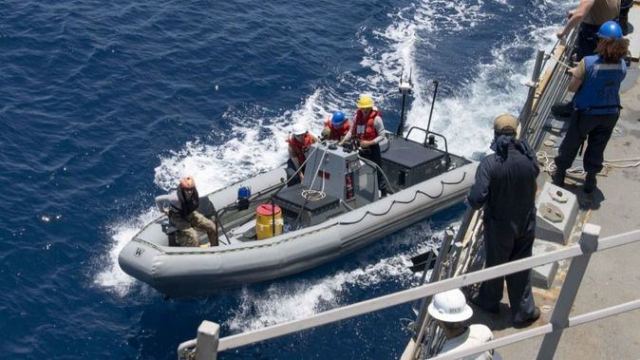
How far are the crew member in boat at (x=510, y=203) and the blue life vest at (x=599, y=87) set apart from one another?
193 cm

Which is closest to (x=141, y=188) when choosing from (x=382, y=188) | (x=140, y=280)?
(x=140, y=280)

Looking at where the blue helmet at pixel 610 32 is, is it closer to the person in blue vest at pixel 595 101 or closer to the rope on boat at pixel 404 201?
the person in blue vest at pixel 595 101

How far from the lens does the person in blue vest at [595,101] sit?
26.0 feet

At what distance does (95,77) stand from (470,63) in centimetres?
949

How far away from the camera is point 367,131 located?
46.6 feet

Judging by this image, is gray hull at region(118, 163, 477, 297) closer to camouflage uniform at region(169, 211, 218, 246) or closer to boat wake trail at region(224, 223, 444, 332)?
camouflage uniform at region(169, 211, 218, 246)

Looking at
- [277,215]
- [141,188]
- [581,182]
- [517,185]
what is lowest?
[141,188]

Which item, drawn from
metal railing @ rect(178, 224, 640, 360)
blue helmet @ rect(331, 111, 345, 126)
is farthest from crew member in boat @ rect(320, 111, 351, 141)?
metal railing @ rect(178, 224, 640, 360)

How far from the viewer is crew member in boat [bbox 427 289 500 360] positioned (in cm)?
513

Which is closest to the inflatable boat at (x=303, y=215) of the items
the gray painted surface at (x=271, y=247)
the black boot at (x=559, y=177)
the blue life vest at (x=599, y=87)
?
the gray painted surface at (x=271, y=247)

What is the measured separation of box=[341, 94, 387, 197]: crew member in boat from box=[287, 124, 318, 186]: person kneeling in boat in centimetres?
66

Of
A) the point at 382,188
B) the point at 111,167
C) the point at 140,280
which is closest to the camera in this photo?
the point at 140,280

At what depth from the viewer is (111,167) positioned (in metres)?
16.4

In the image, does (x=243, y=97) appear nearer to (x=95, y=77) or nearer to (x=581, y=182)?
(x=95, y=77)
